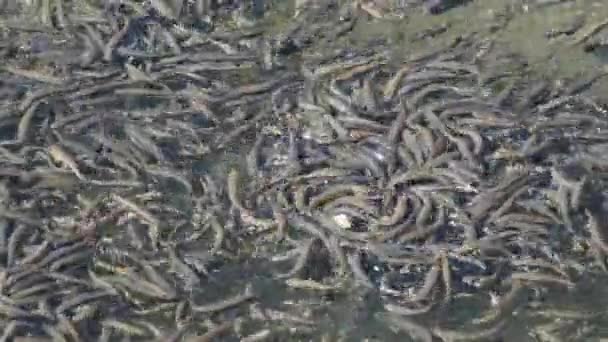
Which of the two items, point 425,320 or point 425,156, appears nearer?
point 425,320

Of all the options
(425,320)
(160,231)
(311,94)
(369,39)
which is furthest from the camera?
(369,39)

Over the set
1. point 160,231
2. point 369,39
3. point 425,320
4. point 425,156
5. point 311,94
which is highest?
point 369,39

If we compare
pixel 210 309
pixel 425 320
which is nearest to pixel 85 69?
pixel 210 309

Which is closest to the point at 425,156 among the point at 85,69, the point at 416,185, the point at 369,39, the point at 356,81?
the point at 416,185

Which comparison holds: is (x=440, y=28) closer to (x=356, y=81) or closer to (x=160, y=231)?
(x=356, y=81)

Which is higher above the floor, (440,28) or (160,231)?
(440,28)

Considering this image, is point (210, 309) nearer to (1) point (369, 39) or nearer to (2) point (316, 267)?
(2) point (316, 267)

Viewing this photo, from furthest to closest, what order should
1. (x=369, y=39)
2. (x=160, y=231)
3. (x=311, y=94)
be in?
(x=369, y=39) < (x=311, y=94) < (x=160, y=231)

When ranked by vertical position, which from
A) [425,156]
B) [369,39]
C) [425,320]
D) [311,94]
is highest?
[369,39]

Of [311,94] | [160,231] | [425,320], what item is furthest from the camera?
[311,94]
